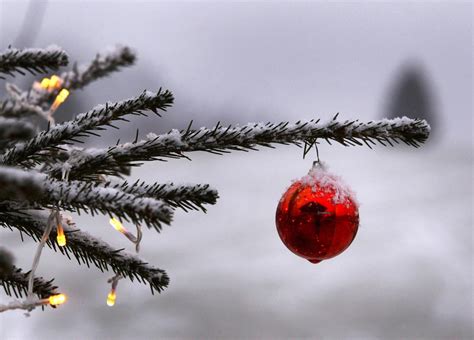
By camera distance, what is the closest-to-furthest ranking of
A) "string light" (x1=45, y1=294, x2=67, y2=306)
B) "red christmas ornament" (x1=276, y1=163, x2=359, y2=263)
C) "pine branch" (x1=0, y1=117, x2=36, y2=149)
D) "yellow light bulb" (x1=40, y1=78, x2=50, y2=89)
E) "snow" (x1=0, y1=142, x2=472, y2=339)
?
"pine branch" (x1=0, y1=117, x2=36, y2=149), "string light" (x1=45, y1=294, x2=67, y2=306), "red christmas ornament" (x1=276, y1=163, x2=359, y2=263), "yellow light bulb" (x1=40, y1=78, x2=50, y2=89), "snow" (x1=0, y1=142, x2=472, y2=339)

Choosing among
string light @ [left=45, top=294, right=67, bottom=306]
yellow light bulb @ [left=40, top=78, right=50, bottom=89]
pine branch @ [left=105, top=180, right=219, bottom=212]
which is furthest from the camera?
yellow light bulb @ [left=40, top=78, right=50, bottom=89]

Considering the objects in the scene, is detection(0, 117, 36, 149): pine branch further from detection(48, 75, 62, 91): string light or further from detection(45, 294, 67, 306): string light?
detection(48, 75, 62, 91): string light

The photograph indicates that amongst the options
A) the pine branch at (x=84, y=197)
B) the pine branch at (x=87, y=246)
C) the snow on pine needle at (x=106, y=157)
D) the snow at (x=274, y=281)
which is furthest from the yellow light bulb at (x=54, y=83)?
the snow at (x=274, y=281)

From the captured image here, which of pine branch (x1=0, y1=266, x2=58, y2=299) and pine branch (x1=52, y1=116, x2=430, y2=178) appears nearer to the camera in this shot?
pine branch (x1=52, y1=116, x2=430, y2=178)

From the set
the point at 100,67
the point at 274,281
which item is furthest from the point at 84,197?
the point at 274,281

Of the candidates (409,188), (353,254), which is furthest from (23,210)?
(409,188)

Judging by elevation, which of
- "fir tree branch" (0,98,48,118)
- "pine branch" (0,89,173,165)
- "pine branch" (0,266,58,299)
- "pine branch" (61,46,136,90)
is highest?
"pine branch" (61,46,136,90)

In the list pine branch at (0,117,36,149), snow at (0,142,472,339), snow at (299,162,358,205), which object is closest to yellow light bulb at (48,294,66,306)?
pine branch at (0,117,36,149)

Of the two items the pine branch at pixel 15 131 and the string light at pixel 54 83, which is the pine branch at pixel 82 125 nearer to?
the pine branch at pixel 15 131
